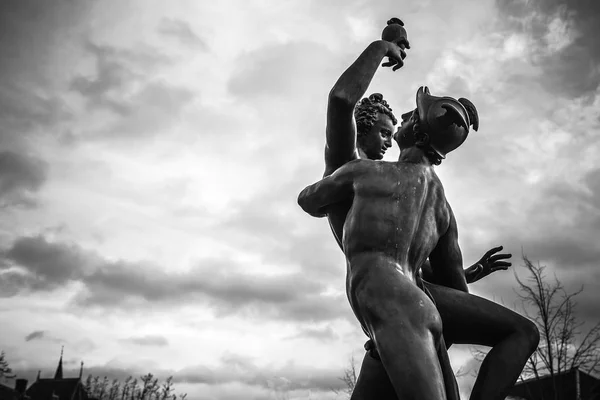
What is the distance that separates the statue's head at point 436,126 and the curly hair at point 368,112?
387mm

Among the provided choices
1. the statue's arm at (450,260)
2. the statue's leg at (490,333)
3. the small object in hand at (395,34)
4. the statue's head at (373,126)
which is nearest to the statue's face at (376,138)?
the statue's head at (373,126)

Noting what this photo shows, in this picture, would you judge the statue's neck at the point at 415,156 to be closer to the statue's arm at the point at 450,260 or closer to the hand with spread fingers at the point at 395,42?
the statue's arm at the point at 450,260

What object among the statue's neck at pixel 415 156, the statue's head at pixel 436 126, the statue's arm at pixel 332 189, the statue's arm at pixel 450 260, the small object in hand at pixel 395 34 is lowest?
the statue's arm at pixel 450 260

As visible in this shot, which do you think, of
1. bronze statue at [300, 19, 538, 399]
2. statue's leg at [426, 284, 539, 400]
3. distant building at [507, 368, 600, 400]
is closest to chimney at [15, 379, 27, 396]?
distant building at [507, 368, 600, 400]

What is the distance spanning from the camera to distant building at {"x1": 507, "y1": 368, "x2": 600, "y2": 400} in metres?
15.5

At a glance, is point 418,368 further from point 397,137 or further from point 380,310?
point 397,137

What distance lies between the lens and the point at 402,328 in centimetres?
321

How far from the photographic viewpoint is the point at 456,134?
3.99 metres

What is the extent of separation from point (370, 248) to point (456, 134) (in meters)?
1.06

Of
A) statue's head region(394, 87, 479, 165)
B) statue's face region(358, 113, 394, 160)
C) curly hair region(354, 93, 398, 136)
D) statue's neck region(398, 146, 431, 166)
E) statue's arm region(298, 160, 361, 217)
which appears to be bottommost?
statue's arm region(298, 160, 361, 217)

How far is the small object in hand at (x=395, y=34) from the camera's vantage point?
14.4ft

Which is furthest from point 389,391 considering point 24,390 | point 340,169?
point 24,390

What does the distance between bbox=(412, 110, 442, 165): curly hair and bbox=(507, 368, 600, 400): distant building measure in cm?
1264

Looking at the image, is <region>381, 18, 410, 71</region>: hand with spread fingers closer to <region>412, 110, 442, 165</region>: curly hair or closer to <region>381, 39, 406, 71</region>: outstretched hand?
<region>381, 39, 406, 71</region>: outstretched hand
